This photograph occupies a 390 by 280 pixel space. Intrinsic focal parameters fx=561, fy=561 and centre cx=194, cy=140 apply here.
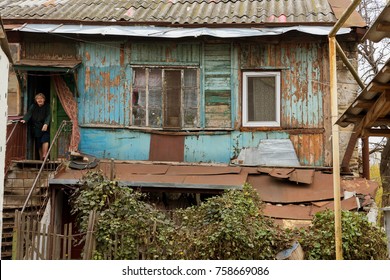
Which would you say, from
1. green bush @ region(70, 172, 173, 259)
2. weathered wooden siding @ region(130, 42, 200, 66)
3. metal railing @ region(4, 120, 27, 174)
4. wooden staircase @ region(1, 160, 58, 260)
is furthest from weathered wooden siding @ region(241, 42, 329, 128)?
metal railing @ region(4, 120, 27, 174)

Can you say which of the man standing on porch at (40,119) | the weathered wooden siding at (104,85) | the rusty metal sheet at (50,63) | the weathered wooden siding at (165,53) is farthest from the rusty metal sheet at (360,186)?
the man standing on porch at (40,119)

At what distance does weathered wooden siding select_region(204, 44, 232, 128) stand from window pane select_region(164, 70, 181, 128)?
2.13ft

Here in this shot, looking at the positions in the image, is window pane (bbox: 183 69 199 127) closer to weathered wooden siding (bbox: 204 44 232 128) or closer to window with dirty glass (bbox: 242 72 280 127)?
weathered wooden siding (bbox: 204 44 232 128)

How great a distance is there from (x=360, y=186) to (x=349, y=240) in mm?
2671

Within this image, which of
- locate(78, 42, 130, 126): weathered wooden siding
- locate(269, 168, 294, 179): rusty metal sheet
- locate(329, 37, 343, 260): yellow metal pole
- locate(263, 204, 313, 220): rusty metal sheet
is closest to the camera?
locate(329, 37, 343, 260): yellow metal pole

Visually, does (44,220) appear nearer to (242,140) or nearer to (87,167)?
(87,167)

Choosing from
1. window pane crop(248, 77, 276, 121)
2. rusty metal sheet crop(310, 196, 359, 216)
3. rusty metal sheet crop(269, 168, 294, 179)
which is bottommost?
rusty metal sheet crop(310, 196, 359, 216)

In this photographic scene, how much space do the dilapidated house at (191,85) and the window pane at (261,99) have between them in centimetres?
2

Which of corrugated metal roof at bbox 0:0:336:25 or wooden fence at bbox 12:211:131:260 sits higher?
corrugated metal roof at bbox 0:0:336:25

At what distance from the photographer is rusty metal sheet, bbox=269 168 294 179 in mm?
11698

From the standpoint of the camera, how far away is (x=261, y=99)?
12797 mm

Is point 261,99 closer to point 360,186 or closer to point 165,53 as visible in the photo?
point 165,53

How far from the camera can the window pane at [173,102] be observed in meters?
13.0

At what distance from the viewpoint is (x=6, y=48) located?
28.9 feet
